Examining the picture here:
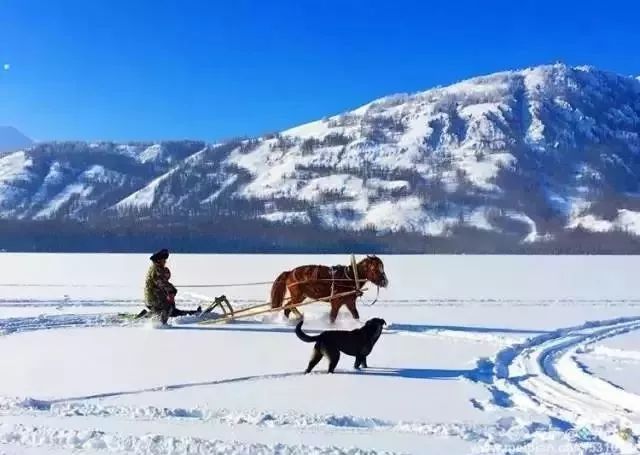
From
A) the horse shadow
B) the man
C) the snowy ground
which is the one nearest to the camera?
the snowy ground

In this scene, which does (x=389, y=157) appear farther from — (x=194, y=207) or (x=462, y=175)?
(x=194, y=207)

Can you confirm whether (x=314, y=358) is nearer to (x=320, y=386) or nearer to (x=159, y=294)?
(x=320, y=386)

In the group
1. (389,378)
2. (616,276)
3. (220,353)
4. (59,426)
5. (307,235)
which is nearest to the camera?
(59,426)

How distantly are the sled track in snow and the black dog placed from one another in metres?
1.71

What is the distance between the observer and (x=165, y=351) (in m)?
11.0

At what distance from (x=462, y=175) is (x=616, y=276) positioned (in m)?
141

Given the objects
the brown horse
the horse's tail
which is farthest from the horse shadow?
the horse's tail

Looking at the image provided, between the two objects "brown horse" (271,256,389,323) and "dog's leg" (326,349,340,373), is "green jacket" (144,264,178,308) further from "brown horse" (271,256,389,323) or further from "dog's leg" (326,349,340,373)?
"dog's leg" (326,349,340,373)

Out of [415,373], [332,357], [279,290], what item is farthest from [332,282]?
[332,357]

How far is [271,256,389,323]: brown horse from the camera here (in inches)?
550

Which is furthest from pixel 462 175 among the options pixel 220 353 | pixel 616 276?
pixel 220 353

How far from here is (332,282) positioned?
14203 mm

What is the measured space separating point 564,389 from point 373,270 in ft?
19.8

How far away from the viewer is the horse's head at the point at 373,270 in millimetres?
13930
